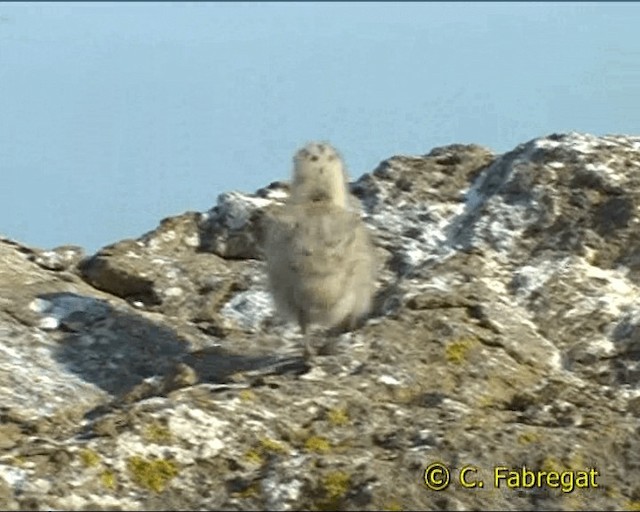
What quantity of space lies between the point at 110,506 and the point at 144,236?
6748 millimetres

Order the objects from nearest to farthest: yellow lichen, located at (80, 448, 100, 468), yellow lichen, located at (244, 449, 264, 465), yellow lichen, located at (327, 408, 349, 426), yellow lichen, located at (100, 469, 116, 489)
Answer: yellow lichen, located at (100, 469, 116, 489), yellow lichen, located at (80, 448, 100, 468), yellow lichen, located at (244, 449, 264, 465), yellow lichen, located at (327, 408, 349, 426)

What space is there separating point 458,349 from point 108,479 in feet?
12.0

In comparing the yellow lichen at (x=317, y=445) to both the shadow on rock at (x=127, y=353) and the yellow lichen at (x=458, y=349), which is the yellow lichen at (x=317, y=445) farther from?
the yellow lichen at (x=458, y=349)

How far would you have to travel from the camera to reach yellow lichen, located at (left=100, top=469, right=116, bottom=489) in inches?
293

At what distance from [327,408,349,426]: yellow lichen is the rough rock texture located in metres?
0.02

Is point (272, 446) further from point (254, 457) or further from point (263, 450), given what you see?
point (254, 457)

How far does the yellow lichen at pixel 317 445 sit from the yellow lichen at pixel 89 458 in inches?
55.0

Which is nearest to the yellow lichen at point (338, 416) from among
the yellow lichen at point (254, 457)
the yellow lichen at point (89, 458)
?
the yellow lichen at point (254, 457)

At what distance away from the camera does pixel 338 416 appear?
857 centimetres

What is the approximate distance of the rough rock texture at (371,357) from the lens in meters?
7.53

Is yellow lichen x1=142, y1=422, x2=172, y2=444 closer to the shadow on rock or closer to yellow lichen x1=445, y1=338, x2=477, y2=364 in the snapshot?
the shadow on rock

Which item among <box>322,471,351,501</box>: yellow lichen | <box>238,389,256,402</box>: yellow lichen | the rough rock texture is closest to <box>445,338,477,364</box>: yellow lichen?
the rough rock texture

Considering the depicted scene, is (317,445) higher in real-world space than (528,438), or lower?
lower

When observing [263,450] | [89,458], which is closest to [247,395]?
[263,450]
